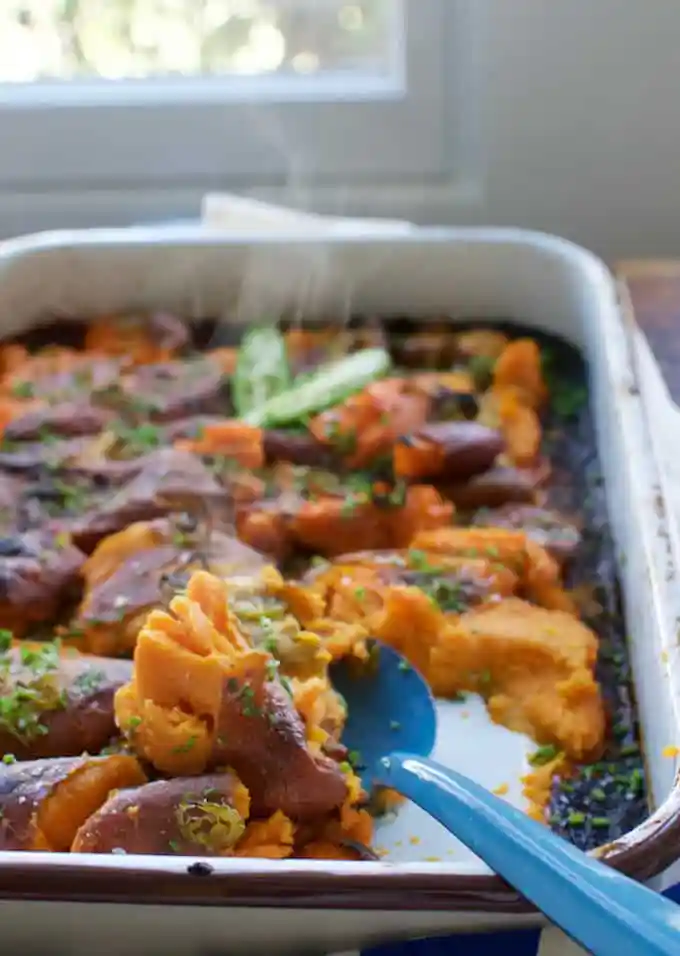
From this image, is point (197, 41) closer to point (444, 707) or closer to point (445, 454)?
point (445, 454)

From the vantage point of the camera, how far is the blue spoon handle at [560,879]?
526 millimetres

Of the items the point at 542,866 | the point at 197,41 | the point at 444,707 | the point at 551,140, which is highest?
the point at 197,41

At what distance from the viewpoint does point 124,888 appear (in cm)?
60

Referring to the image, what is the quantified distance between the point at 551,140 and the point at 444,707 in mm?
856

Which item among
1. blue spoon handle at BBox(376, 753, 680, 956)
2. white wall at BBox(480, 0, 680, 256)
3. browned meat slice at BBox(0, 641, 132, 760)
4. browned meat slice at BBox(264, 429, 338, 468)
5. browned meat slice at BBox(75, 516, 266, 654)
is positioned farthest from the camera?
white wall at BBox(480, 0, 680, 256)

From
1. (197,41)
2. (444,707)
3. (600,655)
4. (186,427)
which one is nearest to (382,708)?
(444,707)

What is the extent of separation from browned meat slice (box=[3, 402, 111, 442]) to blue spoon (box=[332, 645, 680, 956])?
443mm

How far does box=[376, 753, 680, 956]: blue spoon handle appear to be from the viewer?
0.53 meters

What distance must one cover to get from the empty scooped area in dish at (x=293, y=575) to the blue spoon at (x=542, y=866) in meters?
0.05

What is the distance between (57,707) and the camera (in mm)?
778

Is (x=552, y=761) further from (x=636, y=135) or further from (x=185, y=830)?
(x=636, y=135)

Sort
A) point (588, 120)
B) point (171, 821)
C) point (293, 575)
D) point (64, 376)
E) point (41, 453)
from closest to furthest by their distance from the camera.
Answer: point (171, 821) < point (293, 575) < point (41, 453) < point (64, 376) < point (588, 120)

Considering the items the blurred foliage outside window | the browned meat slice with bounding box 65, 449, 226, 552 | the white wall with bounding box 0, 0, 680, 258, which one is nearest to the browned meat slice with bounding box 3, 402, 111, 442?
the browned meat slice with bounding box 65, 449, 226, 552

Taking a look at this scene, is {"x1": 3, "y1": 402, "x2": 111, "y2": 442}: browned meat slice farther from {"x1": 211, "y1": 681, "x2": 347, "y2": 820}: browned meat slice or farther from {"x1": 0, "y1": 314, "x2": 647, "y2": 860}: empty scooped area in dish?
{"x1": 211, "y1": 681, "x2": 347, "y2": 820}: browned meat slice
